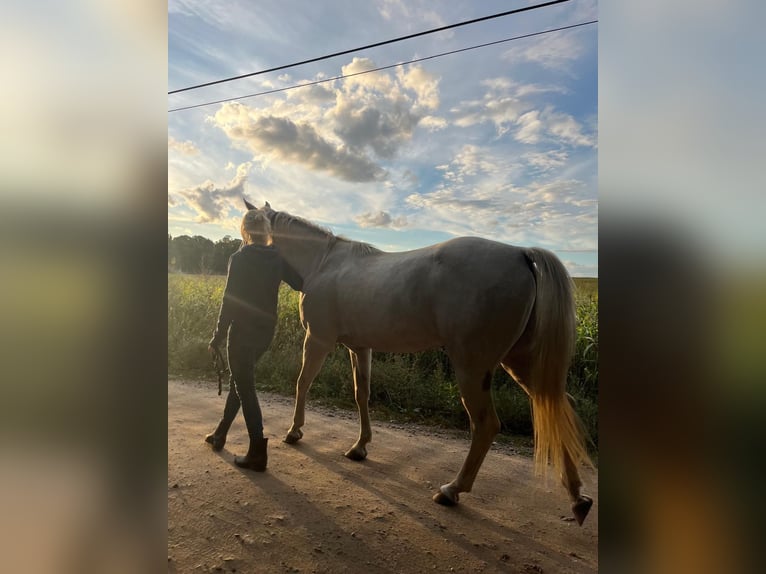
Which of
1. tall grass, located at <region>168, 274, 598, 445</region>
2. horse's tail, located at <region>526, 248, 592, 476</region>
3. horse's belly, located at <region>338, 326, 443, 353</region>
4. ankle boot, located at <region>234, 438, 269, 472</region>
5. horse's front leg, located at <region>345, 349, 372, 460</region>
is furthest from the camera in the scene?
tall grass, located at <region>168, 274, 598, 445</region>

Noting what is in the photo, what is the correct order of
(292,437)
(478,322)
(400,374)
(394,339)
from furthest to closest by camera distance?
(400,374)
(292,437)
(394,339)
(478,322)

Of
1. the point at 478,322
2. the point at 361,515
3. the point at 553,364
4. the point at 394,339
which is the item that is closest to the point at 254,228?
the point at 394,339

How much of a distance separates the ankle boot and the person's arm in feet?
4.04

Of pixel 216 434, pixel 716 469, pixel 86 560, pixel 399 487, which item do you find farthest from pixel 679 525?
pixel 216 434

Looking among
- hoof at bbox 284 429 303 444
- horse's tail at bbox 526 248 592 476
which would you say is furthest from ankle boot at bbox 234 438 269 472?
horse's tail at bbox 526 248 592 476

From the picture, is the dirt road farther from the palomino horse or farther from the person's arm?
the person's arm

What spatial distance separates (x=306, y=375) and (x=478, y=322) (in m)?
1.65

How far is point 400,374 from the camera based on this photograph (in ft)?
15.7

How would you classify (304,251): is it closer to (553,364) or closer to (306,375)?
(306,375)

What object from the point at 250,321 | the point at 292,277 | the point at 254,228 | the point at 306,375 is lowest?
the point at 306,375

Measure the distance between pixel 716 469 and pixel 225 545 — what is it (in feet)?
6.95

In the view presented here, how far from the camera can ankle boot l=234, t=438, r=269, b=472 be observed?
2.71 meters

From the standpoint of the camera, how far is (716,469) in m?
0.59

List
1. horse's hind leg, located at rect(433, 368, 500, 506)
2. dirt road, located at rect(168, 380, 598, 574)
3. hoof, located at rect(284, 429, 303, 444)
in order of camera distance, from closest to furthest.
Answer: dirt road, located at rect(168, 380, 598, 574) < horse's hind leg, located at rect(433, 368, 500, 506) < hoof, located at rect(284, 429, 303, 444)
